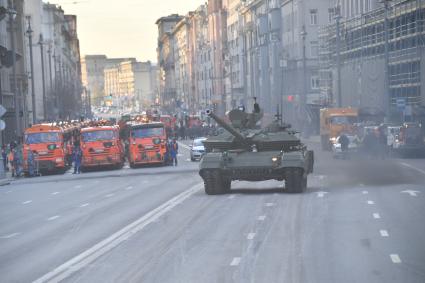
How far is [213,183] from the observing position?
30.5 metres

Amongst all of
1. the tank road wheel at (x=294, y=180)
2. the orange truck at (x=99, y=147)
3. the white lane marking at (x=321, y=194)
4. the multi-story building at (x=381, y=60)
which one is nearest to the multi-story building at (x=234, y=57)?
the multi-story building at (x=381, y=60)

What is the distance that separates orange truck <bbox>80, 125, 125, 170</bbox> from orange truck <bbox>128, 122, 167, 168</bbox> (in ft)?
2.61

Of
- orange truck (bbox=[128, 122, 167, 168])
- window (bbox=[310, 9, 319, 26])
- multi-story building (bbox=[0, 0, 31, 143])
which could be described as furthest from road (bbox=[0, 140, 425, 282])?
window (bbox=[310, 9, 319, 26])

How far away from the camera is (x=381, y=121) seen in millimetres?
66812

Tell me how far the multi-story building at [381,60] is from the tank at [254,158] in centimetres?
2836

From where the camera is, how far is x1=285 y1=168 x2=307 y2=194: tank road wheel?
97.0 ft

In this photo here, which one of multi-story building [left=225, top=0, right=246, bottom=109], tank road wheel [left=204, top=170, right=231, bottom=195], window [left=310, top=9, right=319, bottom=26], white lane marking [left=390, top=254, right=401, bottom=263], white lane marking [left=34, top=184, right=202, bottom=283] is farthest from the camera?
multi-story building [left=225, top=0, right=246, bottom=109]

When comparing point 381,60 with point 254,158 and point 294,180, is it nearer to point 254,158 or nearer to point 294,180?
point 254,158

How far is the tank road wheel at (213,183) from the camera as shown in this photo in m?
30.3

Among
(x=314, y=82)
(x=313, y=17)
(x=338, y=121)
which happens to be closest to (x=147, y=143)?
(x=338, y=121)

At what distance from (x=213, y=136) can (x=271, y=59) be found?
87.3 m

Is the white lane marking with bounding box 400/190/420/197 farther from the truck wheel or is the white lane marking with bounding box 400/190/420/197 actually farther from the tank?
the truck wheel

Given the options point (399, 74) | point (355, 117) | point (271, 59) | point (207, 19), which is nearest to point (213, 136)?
point (355, 117)

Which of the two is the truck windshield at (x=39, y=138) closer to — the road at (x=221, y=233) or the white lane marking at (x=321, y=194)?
the road at (x=221, y=233)
